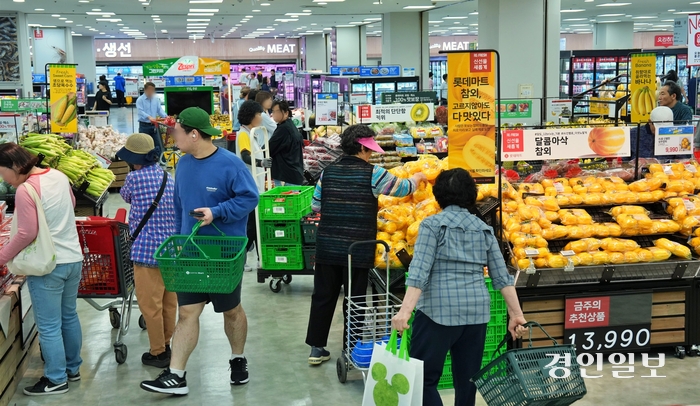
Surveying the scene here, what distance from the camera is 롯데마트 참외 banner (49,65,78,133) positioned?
34.1ft

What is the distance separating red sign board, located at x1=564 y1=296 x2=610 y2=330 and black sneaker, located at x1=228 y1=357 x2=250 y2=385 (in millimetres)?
2106

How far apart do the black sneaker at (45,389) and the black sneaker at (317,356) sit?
1.56 meters

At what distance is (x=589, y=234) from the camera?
17.2ft

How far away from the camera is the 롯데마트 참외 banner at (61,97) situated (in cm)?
1038

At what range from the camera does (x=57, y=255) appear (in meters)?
4.63

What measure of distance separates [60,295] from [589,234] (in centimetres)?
337

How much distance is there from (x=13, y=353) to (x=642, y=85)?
28.1ft

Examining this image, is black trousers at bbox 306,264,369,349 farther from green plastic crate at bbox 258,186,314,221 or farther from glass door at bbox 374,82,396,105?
glass door at bbox 374,82,396,105

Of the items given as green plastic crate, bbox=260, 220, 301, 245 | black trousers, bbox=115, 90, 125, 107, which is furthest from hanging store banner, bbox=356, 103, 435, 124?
black trousers, bbox=115, 90, 125, 107

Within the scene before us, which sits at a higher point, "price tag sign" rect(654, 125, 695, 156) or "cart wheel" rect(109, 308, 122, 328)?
"price tag sign" rect(654, 125, 695, 156)

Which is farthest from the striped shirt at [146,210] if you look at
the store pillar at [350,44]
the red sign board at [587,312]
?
the store pillar at [350,44]

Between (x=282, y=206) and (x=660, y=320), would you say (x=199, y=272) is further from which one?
(x=660, y=320)

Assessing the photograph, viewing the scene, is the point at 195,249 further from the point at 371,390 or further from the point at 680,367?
the point at 680,367

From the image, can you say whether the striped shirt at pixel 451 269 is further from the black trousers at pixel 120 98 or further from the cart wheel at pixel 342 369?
the black trousers at pixel 120 98
